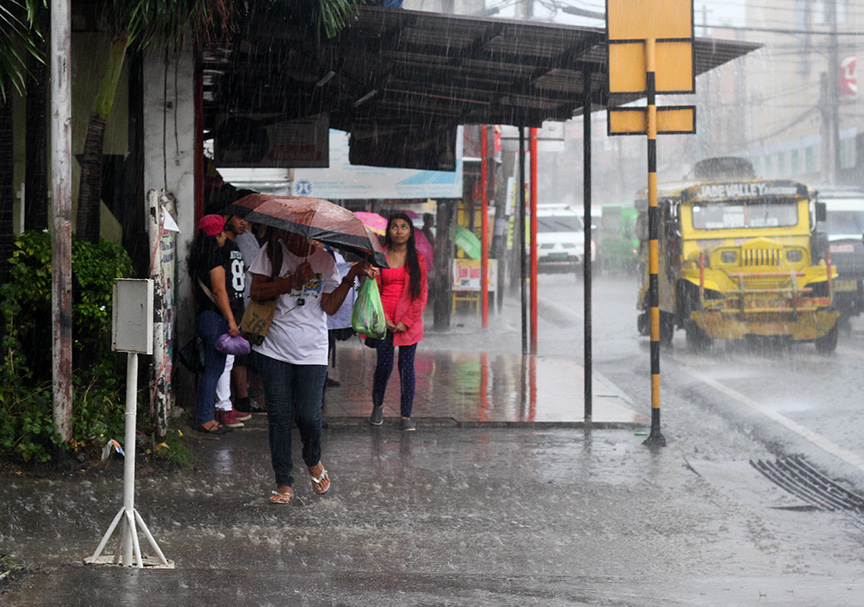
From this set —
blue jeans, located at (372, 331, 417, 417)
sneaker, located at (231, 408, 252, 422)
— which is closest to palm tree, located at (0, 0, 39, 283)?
sneaker, located at (231, 408, 252, 422)

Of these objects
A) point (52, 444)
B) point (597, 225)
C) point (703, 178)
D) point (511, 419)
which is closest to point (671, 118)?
point (511, 419)

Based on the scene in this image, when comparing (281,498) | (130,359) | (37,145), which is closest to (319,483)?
(281,498)

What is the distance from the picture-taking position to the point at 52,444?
6.66 metres

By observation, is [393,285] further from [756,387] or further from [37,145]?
[756,387]

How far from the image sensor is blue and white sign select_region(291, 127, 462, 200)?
1875 centimetres

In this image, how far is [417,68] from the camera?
10.0 meters

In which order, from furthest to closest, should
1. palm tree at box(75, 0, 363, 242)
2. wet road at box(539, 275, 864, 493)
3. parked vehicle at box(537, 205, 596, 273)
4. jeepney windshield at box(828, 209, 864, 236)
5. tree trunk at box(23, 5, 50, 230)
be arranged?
parked vehicle at box(537, 205, 596, 273) → jeepney windshield at box(828, 209, 864, 236) → wet road at box(539, 275, 864, 493) → tree trunk at box(23, 5, 50, 230) → palm tree at box(75, 0, 363, 242)

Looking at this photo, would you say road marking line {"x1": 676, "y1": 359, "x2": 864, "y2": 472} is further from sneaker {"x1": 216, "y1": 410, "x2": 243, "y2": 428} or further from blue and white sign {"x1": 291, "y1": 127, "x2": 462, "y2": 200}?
blue and white sign {"x1": 291, "y1": 127, "x2": 462, "y2": 200}

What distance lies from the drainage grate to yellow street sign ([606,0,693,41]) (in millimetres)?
3509

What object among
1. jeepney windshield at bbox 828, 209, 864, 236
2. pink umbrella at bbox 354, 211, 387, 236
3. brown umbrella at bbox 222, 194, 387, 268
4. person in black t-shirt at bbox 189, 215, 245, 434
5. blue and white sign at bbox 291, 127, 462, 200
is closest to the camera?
brown umbrella at bbox 222, 194, 387, 268

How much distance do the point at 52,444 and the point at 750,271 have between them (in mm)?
11370

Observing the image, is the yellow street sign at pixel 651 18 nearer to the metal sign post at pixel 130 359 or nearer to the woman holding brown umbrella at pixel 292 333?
the woman holding brown umbrella at pixel 292 333

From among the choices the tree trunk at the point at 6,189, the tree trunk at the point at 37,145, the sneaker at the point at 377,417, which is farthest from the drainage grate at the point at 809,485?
the tree trunk at the point at 37,145

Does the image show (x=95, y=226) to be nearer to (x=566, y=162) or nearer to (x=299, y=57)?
(x=299, y=57)
